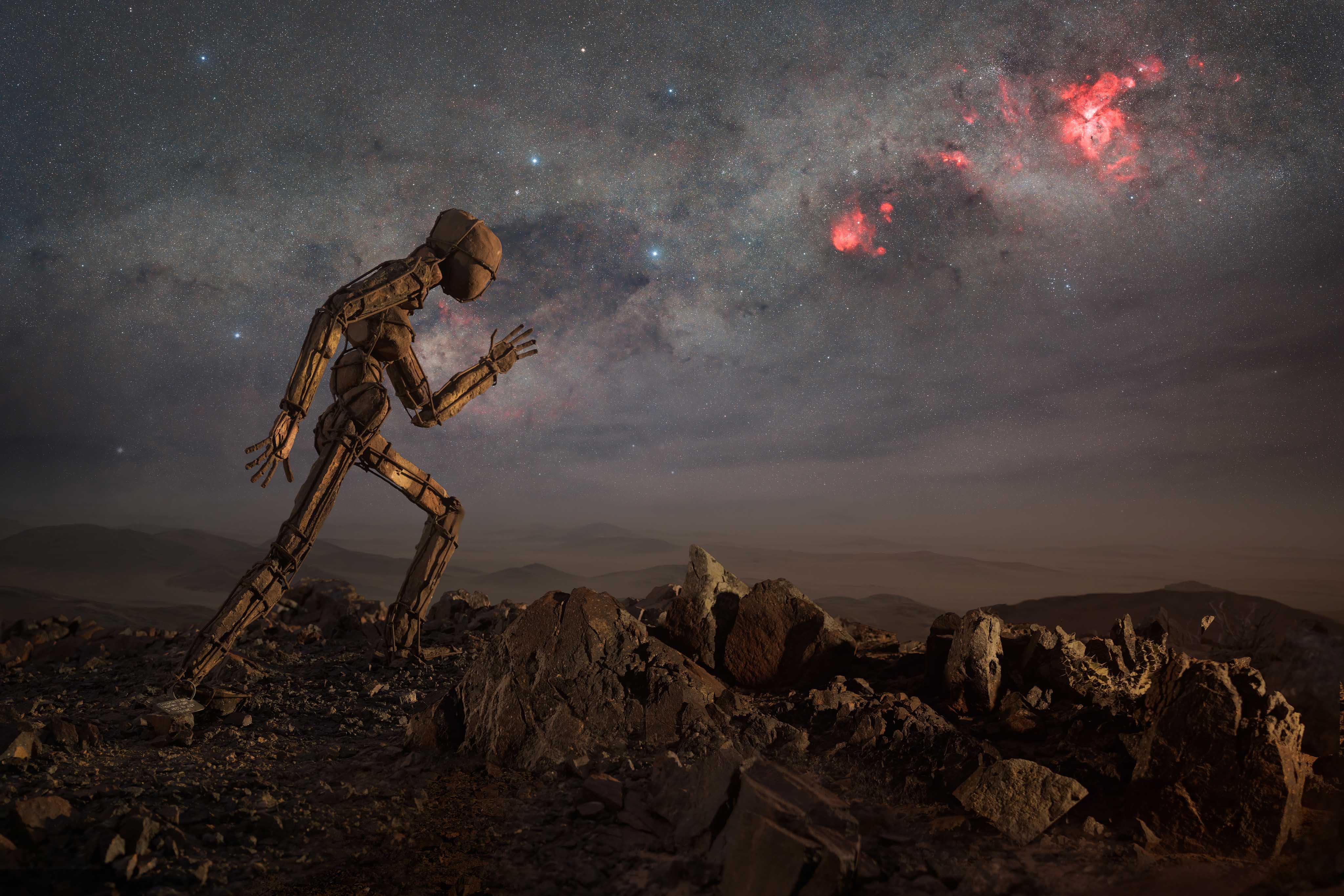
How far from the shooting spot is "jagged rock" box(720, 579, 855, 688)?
239 inches

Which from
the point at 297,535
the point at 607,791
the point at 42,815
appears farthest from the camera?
the point at 297,535

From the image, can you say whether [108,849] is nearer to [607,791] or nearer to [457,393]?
[607,791]

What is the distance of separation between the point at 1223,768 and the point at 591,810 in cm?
348

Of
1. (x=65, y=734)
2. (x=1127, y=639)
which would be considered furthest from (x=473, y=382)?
A: (x=1127, y=639)

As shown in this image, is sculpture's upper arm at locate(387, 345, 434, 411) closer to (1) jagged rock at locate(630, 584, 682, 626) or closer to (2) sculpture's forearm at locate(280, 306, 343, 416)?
(2) sculpture's forearm at locate(280, 306, 343, 416)

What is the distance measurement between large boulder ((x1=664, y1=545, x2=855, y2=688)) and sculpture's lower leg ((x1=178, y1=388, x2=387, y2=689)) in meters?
3.55

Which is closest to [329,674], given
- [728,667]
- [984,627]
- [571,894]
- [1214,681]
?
[728,667]

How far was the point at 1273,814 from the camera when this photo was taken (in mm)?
3475

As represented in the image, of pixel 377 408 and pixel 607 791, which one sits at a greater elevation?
pixel 377 408

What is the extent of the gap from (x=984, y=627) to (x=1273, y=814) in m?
2.03

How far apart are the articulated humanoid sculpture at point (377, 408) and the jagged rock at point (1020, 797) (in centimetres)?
584

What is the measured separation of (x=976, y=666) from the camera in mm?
5289

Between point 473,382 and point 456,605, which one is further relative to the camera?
point 456,605

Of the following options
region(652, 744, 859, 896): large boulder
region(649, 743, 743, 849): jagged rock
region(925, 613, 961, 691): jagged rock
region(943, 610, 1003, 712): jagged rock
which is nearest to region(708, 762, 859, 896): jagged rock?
region(652, 744, 859, 896): large boulder
